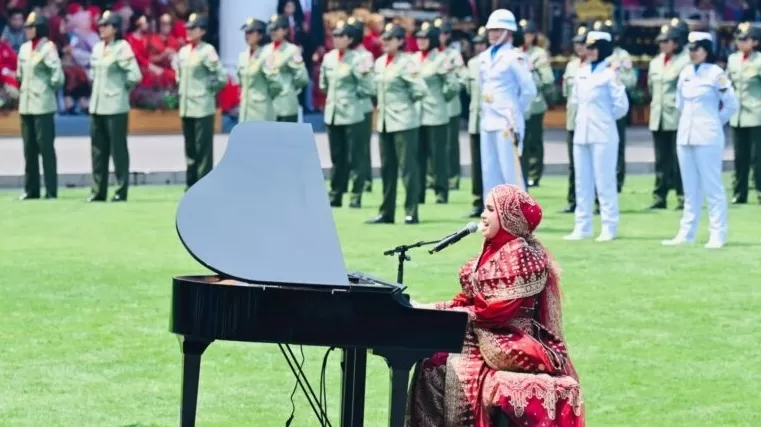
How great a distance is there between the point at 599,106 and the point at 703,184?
1081mm

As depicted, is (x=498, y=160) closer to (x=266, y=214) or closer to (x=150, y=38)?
(x=266, y=214)

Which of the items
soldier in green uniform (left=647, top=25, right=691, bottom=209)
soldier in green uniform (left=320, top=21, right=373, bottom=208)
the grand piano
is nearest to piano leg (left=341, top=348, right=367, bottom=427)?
the grand piano

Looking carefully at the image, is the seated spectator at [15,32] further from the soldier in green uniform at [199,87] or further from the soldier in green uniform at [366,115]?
the soldier in green uniform at [366,115]

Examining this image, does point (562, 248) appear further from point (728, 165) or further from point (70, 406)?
point (728, 165)

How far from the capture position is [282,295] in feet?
20.6

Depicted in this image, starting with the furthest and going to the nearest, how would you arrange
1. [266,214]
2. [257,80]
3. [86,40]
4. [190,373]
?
[86,40], [257,80], [266,214], [190,373]

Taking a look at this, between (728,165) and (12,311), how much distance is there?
13.7 meters

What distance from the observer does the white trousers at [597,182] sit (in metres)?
14.2

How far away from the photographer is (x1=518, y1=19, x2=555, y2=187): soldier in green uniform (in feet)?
64.1

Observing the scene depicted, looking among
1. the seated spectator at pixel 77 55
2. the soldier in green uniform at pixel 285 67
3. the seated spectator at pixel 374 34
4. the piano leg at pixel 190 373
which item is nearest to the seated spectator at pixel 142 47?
the seated spectator at pixel 77 55

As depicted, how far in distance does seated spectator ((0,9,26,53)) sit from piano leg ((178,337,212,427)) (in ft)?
62.8

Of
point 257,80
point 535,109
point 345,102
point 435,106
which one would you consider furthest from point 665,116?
point 257,80

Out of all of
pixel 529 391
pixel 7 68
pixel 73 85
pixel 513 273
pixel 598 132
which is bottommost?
pixel 73 85

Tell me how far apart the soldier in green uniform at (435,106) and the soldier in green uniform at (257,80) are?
1.43 metres
